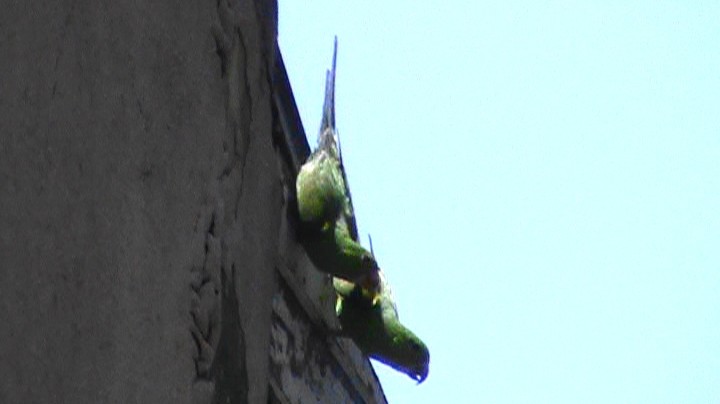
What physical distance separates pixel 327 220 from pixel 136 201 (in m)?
2.55

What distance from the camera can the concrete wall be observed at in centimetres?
219

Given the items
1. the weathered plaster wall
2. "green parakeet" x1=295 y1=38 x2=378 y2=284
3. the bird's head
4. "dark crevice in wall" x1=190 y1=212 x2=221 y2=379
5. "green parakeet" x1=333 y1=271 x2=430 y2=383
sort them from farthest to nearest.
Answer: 1. the bird's head
2. "green parakeet" x1=333 y1=271 x2=430 y2=383
3. "green parakeet" x1=295 y1=38 x2=378 y2=284
4. "dark crevice in wall" x1=190 y1=212 x2=221 y2=379
5. the weathered plaster wall

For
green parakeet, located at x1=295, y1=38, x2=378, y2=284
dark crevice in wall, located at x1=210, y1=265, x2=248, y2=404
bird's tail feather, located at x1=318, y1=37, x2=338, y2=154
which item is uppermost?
bird's tail feather, located at x1=318, y1=37, x2=338, y2=154

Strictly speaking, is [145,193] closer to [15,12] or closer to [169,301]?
[169,301]

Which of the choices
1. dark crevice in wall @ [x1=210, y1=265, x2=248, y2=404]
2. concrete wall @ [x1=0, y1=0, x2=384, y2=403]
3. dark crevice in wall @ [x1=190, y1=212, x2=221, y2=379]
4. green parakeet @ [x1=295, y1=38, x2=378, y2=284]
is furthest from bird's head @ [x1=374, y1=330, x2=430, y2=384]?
dark crevice in wall @ [x1=190, y1=212, x2=221, y2=379]

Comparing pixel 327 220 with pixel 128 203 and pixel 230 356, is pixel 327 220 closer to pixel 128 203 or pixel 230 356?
pixel 230 356

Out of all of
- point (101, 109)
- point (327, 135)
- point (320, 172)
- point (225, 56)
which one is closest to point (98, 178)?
point (101, 109)

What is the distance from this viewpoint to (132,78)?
2.54 m

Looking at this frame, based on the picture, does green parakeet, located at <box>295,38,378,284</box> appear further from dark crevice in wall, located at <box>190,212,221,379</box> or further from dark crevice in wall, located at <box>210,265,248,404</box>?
dark crevice in wall, located at <box>190,212,221,379</box>

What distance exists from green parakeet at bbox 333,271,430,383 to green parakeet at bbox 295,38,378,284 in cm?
24

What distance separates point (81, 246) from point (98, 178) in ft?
0.41

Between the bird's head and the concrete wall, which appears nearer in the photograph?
the concrete wall

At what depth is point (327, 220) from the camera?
502 cm

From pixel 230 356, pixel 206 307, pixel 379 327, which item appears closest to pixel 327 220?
pixel 379 327
